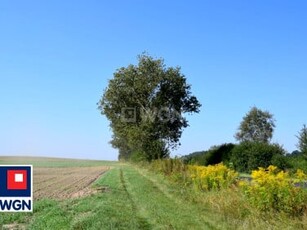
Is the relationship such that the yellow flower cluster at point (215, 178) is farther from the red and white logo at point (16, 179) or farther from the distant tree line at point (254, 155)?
the distant tree line at point (254, 155)

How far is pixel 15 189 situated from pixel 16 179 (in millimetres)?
533

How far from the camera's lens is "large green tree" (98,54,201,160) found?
59500mm

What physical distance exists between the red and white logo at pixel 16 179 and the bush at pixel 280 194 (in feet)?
22.5

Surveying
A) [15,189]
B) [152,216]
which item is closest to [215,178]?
[152,216]

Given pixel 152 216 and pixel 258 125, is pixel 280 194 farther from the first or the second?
pixel 258 125

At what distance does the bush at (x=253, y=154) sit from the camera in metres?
48.1

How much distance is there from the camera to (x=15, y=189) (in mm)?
13148

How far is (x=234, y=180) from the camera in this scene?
20.7 metres

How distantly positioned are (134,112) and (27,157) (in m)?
72.7

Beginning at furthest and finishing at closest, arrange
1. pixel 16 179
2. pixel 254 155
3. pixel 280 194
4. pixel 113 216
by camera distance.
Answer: pixel 254 155 < pixel 113 216 < pixel 280 194 < pixel 16 179

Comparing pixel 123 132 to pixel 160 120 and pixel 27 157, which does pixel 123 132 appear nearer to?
pixel 160 120

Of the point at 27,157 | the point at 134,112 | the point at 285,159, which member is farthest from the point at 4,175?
the point at 27,157

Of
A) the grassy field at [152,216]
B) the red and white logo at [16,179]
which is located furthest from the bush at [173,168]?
the red and white logo at [16,179]

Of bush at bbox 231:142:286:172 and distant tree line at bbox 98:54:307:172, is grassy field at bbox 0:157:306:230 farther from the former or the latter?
distant tree line at bbox 98:54:307:172
